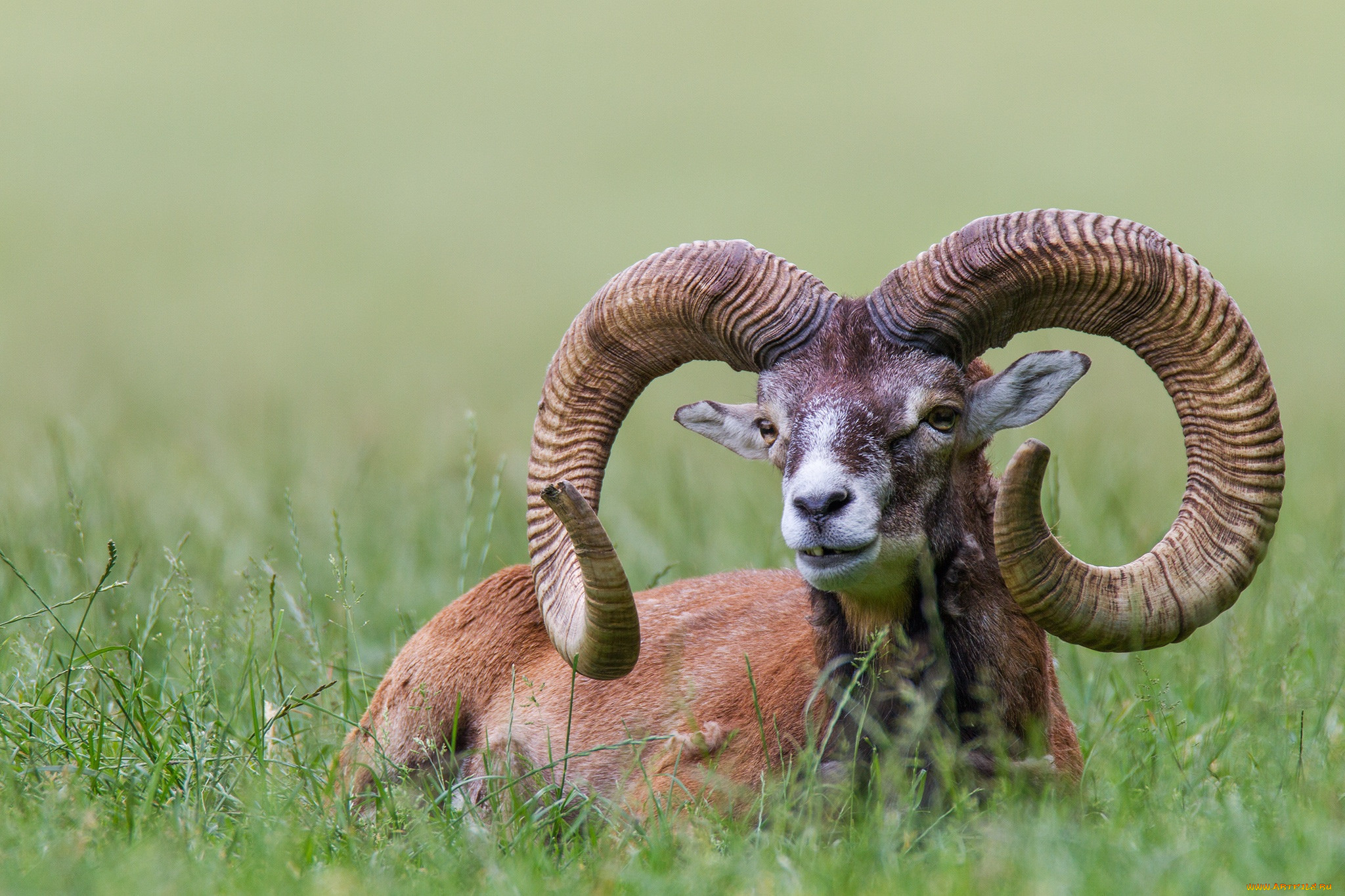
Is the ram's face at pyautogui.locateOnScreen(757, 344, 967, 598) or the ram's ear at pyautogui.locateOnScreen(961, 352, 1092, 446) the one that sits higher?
the ram's ear at pyautogui.locateOnScreen(961, 352, 1092, 446)

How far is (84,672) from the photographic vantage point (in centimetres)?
642

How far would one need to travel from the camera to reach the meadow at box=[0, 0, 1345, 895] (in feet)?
16.6

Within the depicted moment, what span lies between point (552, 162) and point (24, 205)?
18106 millimetres

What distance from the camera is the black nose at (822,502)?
534 centimetres

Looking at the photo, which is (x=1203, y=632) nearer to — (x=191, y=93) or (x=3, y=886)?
(x=3, y=886)

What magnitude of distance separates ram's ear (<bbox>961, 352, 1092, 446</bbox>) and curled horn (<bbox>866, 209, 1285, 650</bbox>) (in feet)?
0.58

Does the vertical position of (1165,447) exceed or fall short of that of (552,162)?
it falls short

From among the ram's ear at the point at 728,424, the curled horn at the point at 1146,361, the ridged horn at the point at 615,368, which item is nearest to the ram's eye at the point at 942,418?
the curled horn at the point at 1146,361

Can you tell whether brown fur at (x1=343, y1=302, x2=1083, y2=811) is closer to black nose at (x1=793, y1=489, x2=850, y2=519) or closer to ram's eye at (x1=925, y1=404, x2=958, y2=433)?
ram's eye at (x1=925, y1=404, x2=958, y2=433)

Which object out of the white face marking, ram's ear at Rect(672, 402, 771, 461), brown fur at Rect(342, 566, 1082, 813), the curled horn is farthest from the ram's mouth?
ram's ear at Rect(672, 402, 771, 461)

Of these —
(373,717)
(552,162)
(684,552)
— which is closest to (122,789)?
(373,717)

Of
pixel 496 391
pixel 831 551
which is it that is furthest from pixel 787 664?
pixel 496 391

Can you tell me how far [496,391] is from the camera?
65.9 ft

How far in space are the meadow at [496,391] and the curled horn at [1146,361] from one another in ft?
1.24
